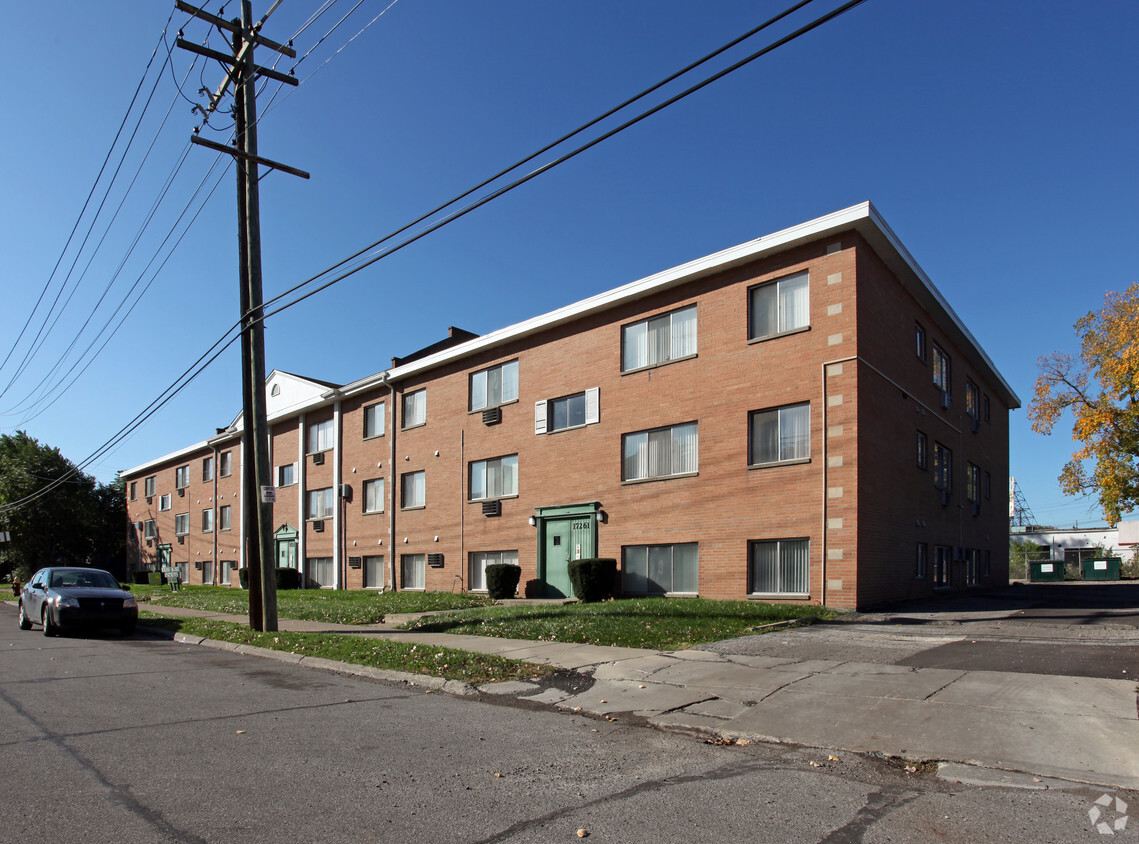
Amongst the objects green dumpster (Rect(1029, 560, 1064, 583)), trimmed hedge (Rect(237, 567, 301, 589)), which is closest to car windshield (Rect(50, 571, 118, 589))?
trimmed hedge (Rect(237, 567, 301, 589))

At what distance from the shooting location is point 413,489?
29.7 m

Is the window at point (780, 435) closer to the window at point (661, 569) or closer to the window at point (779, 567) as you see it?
the window at point (779, 567)

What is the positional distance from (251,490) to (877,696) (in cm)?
1182

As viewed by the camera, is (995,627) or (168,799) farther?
(995,627)

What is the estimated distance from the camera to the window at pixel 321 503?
34.4m

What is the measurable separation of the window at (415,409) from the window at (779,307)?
14.1m

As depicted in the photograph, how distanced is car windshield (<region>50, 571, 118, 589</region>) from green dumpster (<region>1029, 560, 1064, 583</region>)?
43.5m

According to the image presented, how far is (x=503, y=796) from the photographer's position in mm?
5277

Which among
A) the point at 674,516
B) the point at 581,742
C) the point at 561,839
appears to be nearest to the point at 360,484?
the point at 674,516

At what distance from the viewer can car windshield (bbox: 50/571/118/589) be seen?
17330 millimetres

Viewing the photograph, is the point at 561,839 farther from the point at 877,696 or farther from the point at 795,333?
the point at 795,333

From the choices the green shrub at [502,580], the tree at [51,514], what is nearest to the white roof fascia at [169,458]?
the tree at [51,514]

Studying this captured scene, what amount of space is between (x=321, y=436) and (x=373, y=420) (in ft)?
15.1

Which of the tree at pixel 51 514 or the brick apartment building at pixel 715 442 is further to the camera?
the tree at pixel 51 514
